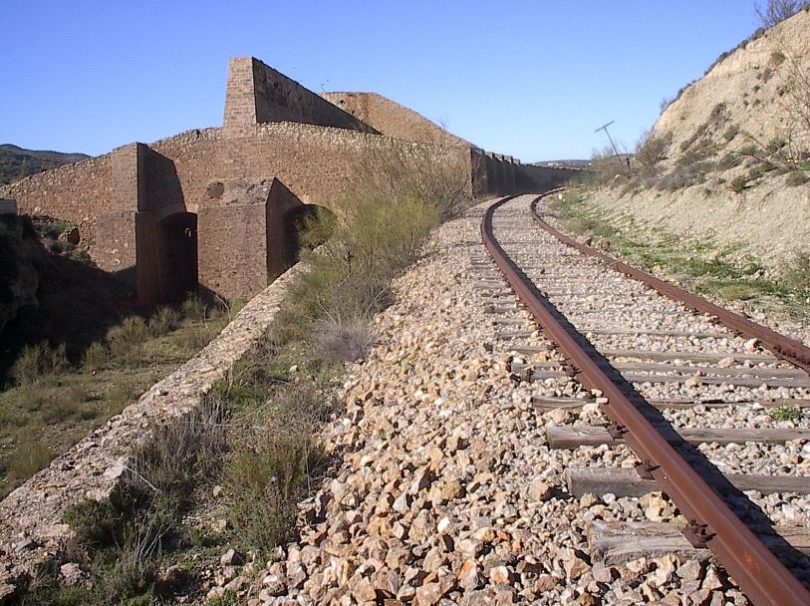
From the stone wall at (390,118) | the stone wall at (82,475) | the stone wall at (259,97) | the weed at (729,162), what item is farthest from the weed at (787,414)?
the stone wall at (390,118)

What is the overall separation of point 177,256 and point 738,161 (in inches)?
667

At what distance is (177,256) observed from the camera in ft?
84.3

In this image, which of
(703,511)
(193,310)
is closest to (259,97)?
(193,310)

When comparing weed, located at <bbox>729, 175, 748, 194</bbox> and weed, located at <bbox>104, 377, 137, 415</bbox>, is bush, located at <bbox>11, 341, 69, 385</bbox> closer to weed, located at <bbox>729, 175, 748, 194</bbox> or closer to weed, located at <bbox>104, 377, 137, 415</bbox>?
weed, located at <bbox>104, 377, 137, 415</bbox>

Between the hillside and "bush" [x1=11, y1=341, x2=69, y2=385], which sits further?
"bush" [x1=11, y1=341, x2=69, y2=385]

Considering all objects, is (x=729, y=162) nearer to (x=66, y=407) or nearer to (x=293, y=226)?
(x=293, y=226)

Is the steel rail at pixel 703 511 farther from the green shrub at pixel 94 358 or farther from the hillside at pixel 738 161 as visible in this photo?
the green shrub at pixel 94 358

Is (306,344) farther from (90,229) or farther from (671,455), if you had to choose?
(90,229)

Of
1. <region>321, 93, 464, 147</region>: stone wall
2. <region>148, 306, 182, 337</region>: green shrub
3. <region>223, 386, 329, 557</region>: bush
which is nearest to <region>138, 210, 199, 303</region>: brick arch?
<region>148, 306, 182, 337</region>: green shrub

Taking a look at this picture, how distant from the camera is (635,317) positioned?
7.20 m

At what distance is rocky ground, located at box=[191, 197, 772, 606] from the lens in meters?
2.98

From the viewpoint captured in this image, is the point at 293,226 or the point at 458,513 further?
the point at 293,226

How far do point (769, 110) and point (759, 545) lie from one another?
21.4 metres

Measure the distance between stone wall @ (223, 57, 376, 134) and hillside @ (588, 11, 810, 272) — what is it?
1022 centimetres
